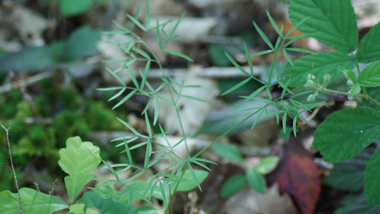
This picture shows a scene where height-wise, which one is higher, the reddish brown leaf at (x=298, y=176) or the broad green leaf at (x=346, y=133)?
the broad green leaf at (x=346, y=133)

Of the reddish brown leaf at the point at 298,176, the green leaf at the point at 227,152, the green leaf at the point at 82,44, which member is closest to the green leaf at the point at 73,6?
the green leaf at the point at 82,44

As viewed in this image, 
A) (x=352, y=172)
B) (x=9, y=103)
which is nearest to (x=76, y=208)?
(x=352, y=172)

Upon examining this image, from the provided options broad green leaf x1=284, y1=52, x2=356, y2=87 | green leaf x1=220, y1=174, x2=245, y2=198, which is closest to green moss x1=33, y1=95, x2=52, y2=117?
green leaf x1=220, y1=174, x2=245, y2=198

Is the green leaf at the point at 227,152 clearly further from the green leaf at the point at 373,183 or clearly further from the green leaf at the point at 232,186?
the green leaf at the point at 373,183

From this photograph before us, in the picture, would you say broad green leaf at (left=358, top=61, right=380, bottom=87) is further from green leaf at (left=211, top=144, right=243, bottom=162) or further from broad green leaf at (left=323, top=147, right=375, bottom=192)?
green leaf at (left=211, top=144, right=243, bottom=162)

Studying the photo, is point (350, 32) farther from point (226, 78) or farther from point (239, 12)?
point (239, 12)
